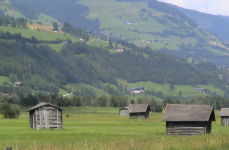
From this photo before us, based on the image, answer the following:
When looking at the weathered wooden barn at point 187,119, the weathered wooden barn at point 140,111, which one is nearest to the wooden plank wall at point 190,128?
the weathered wooden barn at point 187,119

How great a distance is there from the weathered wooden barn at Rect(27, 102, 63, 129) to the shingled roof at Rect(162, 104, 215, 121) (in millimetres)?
18067

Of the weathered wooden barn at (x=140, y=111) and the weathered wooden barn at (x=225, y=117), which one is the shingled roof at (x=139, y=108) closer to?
the weathered wooden barn at (x=140, y=111)

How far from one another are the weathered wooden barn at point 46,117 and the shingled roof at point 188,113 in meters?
18.1

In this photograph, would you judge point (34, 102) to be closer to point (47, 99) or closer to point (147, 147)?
point (47, 99)

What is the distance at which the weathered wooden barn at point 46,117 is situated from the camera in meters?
66.2

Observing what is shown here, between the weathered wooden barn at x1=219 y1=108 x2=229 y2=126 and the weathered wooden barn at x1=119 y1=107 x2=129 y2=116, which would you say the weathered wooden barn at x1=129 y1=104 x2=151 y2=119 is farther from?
the weathered wooden barn at x1=219 y1=108 x2=229 y2=126

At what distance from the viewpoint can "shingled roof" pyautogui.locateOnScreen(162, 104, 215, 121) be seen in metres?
53.1

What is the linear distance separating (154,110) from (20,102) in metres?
45.6

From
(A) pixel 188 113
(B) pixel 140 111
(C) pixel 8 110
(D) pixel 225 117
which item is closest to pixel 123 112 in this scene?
(B) pixel 140 111

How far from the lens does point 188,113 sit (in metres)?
53.9

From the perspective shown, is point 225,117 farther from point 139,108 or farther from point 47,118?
point 47,118

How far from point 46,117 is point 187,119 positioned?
21.4 m

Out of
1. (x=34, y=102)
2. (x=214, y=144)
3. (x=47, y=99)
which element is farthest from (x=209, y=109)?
(x=47, y=99)

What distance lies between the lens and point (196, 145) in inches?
1289
